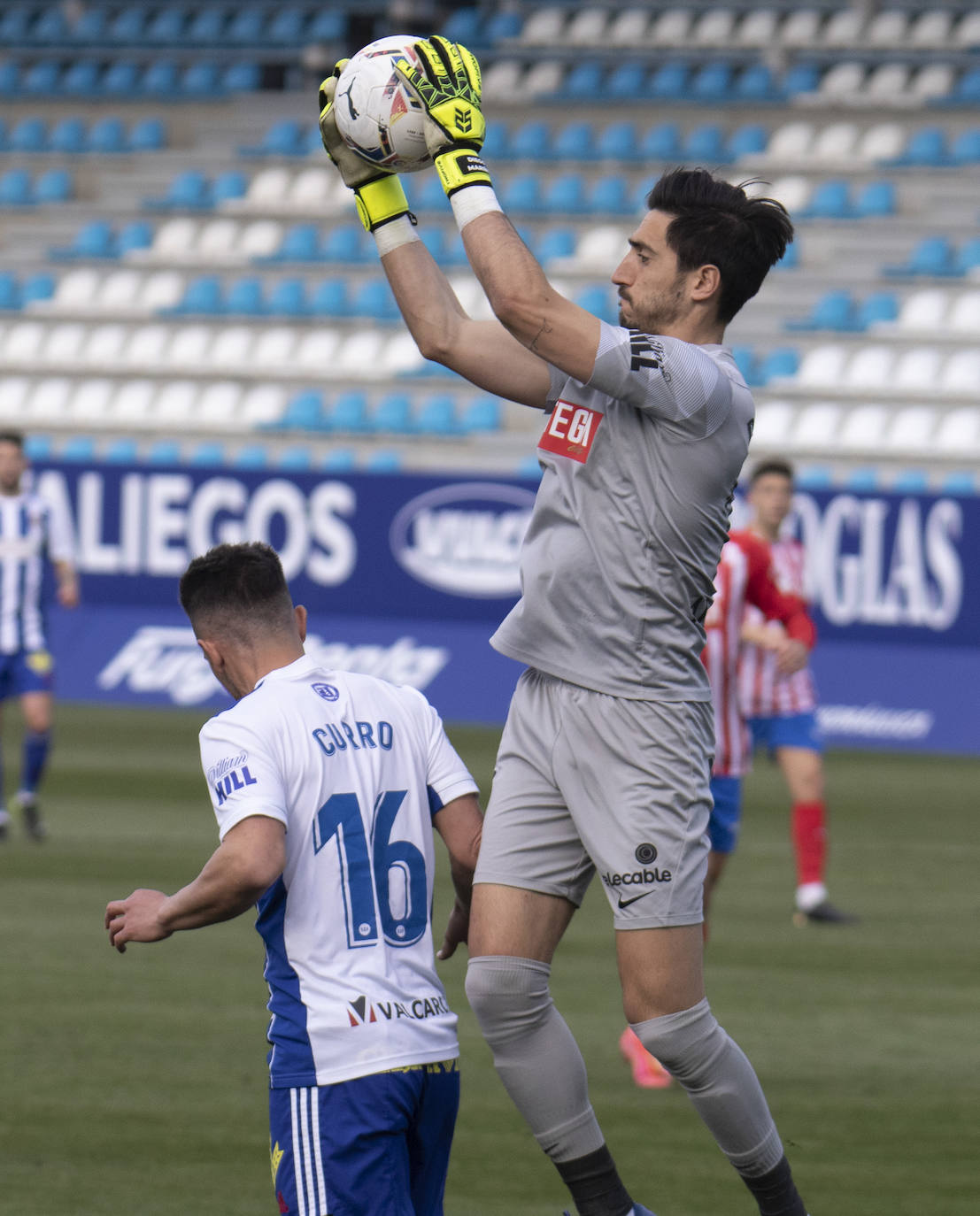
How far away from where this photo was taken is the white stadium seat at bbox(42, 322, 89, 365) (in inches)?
955

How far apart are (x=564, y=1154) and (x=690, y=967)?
1.51ft

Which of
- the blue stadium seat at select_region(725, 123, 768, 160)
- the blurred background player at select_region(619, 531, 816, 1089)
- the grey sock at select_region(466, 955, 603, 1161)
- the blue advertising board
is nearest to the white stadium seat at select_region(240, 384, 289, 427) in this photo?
the blue advertising board

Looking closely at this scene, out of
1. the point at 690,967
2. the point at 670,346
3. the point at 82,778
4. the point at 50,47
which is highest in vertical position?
the point at 50,47

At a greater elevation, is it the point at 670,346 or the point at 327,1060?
the point at 670,346

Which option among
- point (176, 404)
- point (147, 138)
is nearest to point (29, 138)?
point (147, 138)

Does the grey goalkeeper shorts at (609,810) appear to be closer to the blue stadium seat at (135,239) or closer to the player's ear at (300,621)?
the player's ear at (300,621)

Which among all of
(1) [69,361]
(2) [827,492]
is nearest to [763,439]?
(2) [827,492]

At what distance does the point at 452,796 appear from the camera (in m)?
3.84

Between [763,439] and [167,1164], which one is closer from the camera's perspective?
[167,1164]

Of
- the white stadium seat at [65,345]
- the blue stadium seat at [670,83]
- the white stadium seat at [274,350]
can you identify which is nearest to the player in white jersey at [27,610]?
the white stadium seat at [274,350]

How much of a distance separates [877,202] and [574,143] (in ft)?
13.6

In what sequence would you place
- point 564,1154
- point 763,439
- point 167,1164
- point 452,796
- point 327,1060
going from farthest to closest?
point 763,439 → point 167,1164 → point 564,1154 → point 452,796 → point 327,1060

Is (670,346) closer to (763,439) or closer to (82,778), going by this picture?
(82,778)

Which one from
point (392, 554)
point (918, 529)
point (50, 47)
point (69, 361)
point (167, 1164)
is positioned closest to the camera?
point (167, 1164)
